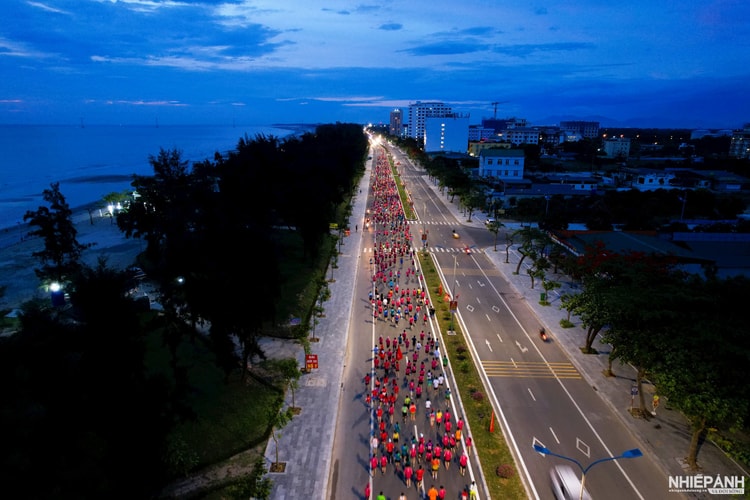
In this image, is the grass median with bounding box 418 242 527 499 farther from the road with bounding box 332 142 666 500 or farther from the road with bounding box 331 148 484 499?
the road with bounding box 331 148 484 499

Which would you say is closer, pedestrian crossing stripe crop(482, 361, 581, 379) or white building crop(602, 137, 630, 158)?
pedestrian crossing stripe crop(482, 361, 581, 379)

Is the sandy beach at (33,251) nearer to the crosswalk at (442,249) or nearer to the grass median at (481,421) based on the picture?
the crosswalk at (442,249)

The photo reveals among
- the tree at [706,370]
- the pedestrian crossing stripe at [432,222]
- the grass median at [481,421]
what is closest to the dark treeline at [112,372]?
the grass median at [481,421]

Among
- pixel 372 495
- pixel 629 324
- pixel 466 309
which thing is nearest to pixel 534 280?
pixel 466 309

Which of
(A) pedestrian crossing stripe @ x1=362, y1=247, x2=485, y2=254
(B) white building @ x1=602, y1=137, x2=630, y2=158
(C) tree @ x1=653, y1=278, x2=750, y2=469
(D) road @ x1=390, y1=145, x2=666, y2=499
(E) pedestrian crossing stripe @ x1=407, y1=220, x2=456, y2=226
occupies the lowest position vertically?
(D) road @ x1=390, y1=145, x2=666, y2=499

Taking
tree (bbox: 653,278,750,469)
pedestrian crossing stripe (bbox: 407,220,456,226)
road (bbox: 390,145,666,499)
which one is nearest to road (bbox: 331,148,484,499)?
road (bbox: 390,145,666,499)

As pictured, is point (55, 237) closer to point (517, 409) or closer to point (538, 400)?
point (517, 409)

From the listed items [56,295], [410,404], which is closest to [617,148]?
[410,404]
